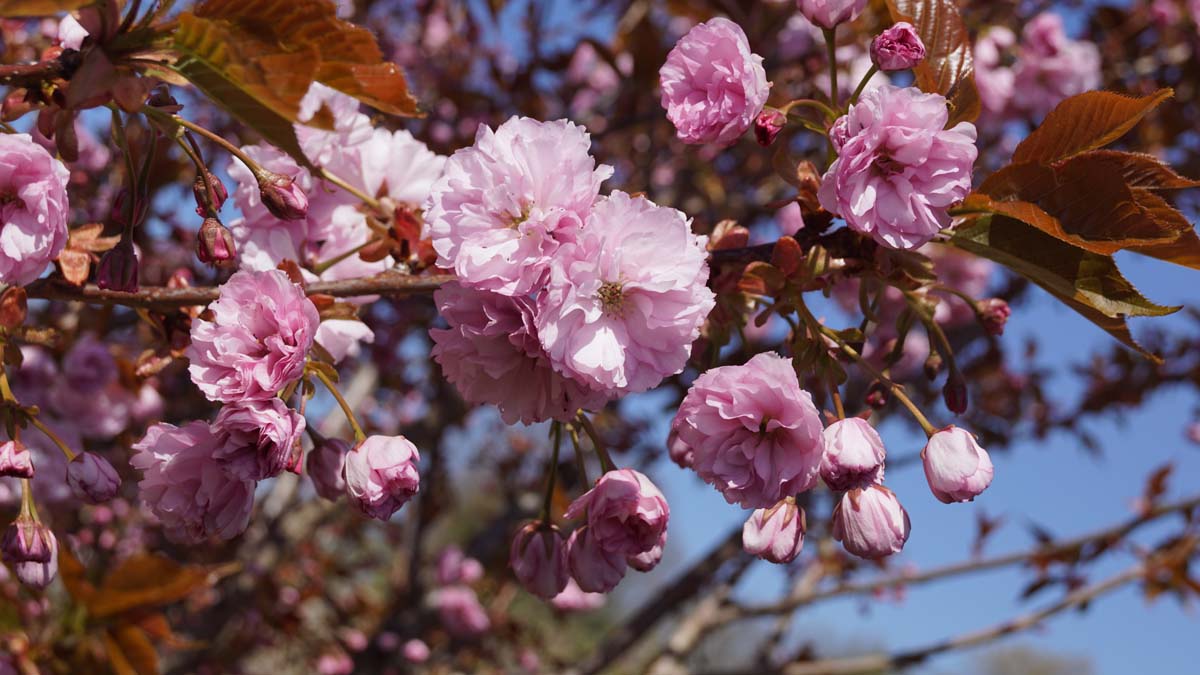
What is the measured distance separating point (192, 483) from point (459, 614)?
113 inches

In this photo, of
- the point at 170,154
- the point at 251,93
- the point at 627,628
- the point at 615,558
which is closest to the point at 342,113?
the point at 251,93

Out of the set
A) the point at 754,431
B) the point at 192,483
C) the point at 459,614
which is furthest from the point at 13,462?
the point at 459,614

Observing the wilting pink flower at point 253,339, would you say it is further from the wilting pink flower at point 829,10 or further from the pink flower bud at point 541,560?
the wilting pink flower at point 829,10

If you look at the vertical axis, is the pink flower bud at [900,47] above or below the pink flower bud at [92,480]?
above

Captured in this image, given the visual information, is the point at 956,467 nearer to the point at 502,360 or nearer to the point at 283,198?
the point at 502,360

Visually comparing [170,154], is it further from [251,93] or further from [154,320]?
[251,93]

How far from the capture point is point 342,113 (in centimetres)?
118

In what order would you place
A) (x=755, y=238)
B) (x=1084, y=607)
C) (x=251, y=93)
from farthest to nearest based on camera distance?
(x=755, y=238)
(x=1084, y=607)
(x=251, y=93)

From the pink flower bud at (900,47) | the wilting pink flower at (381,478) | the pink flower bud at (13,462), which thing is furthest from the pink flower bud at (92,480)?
the pink flower bud at (900,47)

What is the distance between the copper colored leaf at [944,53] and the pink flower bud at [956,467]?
13.6 inches

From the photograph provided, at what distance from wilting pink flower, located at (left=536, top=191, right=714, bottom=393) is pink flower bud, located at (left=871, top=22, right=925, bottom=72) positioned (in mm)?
311

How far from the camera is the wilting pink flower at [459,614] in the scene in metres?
3.59

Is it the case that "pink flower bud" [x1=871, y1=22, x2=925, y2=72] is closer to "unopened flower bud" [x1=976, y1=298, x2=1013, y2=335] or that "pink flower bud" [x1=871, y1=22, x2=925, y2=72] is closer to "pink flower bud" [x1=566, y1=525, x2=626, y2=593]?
"unopened flower bud" [x1=976, y1=298, x2=1013, y2=335]

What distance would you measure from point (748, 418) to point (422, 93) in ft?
10.3
